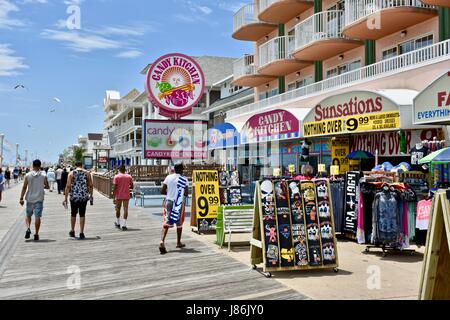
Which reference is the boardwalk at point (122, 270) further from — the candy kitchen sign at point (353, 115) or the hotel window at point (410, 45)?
the hotel window at point (410, 45)

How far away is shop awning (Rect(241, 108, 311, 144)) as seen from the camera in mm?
18844

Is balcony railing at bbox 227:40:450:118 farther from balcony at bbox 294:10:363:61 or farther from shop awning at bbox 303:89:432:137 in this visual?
balcony at bbox 294:10:363:61

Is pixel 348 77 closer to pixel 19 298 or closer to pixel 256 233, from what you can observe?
pixel 256 233

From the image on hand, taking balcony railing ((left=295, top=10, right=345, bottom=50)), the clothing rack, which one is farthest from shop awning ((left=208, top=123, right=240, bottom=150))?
the clothing rack

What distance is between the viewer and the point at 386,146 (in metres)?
16.1

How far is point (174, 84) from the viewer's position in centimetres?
1883

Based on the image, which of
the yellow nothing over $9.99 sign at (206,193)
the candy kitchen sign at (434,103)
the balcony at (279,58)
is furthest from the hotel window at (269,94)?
the candy kitchen sign at (434,103)

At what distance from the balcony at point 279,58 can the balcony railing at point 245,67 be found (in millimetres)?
2160

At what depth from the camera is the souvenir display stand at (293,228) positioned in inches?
293

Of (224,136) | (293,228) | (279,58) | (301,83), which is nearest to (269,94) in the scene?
(301,83)

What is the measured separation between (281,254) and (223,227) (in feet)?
8.69

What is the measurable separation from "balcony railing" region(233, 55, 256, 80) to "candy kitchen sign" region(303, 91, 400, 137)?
41.4 ft

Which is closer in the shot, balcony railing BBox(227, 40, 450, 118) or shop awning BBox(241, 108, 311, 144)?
balcony railing BBox(227, 40, 450, 118)

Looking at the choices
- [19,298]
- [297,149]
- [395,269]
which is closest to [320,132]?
[297,149]
